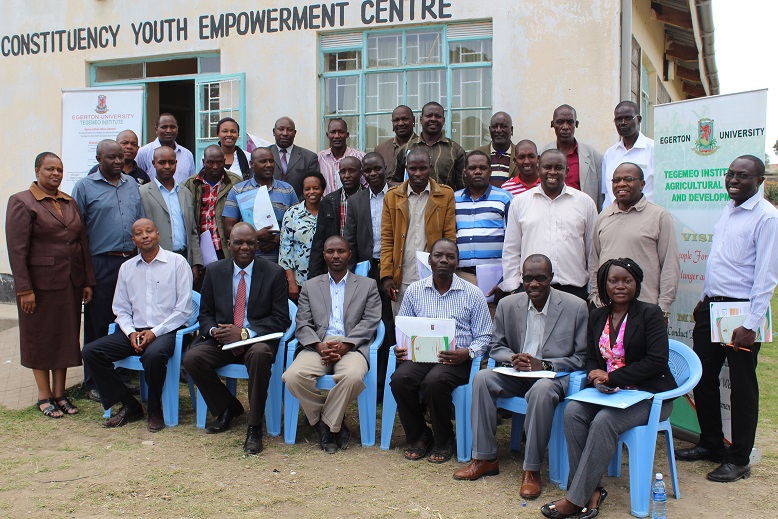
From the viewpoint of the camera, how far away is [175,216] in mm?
6316

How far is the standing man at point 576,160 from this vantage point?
596 cm

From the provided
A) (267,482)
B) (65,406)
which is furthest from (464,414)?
(65,406)

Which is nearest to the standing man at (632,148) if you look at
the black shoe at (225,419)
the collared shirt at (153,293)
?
the black shoe at (225,419)

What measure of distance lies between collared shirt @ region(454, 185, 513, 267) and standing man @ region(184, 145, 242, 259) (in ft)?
6.93

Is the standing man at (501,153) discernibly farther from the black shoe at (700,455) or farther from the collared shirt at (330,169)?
the black shoe at (700,455)

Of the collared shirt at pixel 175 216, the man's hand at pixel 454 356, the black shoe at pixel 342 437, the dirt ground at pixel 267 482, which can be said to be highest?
the collared shirt at pixel 175 216

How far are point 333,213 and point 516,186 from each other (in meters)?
1.48

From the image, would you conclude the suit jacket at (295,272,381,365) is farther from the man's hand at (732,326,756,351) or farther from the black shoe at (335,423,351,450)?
the man's hand at (732,326,756,351)

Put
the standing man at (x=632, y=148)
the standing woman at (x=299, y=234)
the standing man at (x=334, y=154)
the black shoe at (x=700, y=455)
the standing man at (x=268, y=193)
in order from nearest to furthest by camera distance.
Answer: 1. the black shoe at (x=700, y=455)
2. the standing man at (x=632, y=148)
3. the standing woman at (x=299, y=234)
4. the standing man at (x=268, y=193)
5. the standing man at (x=334, y=154)

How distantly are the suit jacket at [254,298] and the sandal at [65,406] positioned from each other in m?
1.32

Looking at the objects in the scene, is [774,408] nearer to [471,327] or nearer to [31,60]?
[471,327]

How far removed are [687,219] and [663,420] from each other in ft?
5.36

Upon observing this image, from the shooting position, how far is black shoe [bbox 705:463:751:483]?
14.5ft

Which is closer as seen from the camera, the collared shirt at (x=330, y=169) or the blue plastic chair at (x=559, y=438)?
the blue plastic chair at (x=559, y=438)
